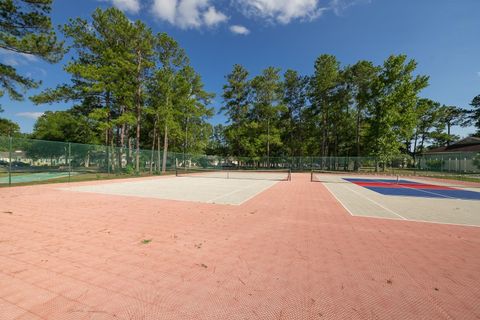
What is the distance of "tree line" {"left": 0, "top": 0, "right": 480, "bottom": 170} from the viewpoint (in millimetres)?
21766

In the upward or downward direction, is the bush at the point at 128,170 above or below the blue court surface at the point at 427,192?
above

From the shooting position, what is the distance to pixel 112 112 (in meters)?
27.8

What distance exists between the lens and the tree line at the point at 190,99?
21766 millimetres

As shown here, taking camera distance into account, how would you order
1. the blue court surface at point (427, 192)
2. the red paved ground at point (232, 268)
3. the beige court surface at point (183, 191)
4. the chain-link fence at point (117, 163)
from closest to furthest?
the red paved ground at point (232, 268) < the beige court surface at point (183, 191) < the blue court surface at point (427, 192) < the chain-link fence at point (117, 163)

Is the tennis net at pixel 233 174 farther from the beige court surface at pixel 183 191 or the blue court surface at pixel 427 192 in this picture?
the beige court surface at pixel 183 191

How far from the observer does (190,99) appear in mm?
30969

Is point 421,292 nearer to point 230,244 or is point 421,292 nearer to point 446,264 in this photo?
point 446,264

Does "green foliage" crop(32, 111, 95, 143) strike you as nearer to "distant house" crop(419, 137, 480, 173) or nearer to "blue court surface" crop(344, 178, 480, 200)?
"blue court surface" crop(344, 178, 480, 200)

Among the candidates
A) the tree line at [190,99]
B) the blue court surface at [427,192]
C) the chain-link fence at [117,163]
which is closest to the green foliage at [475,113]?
the tree line at [190,99]

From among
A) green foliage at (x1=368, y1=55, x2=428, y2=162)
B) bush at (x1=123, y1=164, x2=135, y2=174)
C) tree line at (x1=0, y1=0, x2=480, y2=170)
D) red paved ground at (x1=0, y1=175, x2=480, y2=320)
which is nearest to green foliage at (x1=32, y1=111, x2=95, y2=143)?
tree line at (x1=0, y1=0, x2=480, y2=170)

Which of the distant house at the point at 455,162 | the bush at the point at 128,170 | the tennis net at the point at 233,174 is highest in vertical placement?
the distant house at the point at 455,162

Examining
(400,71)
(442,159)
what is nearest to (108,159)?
(400,71)

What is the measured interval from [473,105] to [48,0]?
84298mm

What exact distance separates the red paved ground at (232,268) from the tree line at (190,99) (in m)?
13.9
